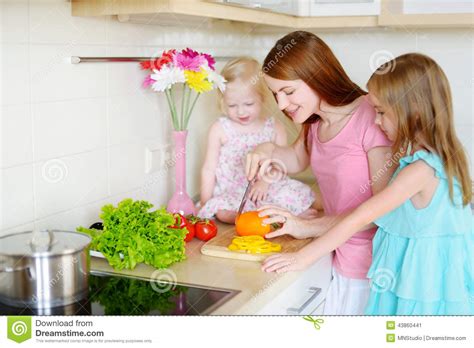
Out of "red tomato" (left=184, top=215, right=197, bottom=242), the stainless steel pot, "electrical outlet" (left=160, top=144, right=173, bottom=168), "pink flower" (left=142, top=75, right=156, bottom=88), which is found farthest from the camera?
"electrical outlet" (left=160, top=144, right=173, bottom=168)

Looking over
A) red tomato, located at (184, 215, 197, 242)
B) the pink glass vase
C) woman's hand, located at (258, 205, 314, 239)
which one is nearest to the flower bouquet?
the pink glass vase

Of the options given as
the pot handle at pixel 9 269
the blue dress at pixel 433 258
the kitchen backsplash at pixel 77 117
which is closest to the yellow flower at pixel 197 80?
the kitchen backsplash at pixel 77 117

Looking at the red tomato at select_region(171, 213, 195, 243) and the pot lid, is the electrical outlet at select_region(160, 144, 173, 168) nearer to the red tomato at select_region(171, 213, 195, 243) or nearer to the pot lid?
the red tomato at select_region(171, 213, 195, 243)

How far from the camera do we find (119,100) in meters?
1.36

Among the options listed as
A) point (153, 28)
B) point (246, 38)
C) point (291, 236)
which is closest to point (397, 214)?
point (291, 236)

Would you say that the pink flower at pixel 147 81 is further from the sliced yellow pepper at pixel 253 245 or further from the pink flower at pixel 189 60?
the sliced yellow pepper at pixel 253 245

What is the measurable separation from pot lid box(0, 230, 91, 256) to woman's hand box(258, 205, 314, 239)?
1.23 feet

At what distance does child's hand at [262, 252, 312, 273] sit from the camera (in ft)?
3.80

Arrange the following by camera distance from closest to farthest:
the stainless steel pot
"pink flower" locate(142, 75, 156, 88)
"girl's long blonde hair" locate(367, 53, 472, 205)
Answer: the stainless steel pot < "girl's long blonde hair" locate(367, 53, 472, 205) < "pink flower" locate(142, 75, 156, 88)

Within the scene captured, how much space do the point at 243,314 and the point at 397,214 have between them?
42cm

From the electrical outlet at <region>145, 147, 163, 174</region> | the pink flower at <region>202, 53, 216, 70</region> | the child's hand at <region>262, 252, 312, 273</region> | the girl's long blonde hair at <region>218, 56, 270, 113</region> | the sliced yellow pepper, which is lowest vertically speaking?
the child's hand at <region>262, 252, 312, 273</region>

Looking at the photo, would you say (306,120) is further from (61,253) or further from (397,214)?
(61,253)

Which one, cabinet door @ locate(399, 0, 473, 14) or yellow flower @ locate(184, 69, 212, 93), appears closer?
yellow flower @ locate(184, 69, 212, 93)
